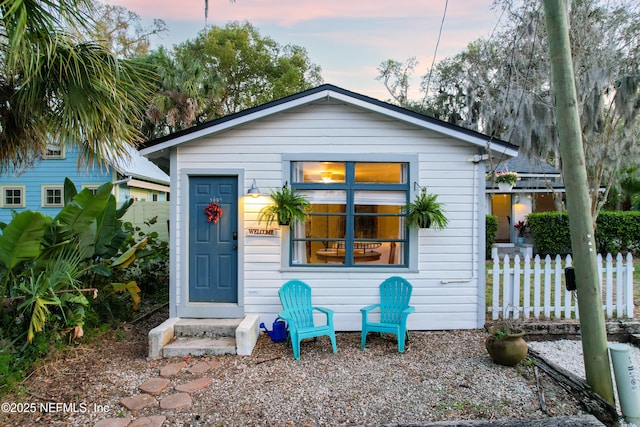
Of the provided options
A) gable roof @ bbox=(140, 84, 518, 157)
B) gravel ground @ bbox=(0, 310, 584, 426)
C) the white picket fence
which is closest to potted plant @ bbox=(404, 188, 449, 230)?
gable roof @ bbox=(140, 84, 518, 157)

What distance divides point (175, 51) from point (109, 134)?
17663mm

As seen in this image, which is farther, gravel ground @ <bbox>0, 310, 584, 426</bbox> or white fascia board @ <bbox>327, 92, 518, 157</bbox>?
white fascia board @ <bbox>327, 92, 518, 157</bbox>

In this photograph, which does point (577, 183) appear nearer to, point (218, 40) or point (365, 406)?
point (365, 406)

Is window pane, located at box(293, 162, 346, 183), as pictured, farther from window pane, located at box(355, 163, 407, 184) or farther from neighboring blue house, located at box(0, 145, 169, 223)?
neighboring blue house, located at box(0, 145, 169, 223)

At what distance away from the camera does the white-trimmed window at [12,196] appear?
1263cm

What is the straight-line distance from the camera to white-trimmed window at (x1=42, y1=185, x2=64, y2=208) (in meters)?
12.7

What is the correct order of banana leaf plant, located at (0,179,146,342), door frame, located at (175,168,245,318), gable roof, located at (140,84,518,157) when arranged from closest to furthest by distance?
banana leaf plant, located at (0,179,146,342) → gable roof, located at (140,84,518,157) → door frame, located at (175,168,245,318)

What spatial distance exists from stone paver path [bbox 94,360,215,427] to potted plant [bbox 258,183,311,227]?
2.11 meters

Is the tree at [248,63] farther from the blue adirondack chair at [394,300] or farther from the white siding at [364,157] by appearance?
the blue adirondack chair at [394,300]

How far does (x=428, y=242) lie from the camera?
549 cm

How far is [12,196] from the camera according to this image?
1273cm

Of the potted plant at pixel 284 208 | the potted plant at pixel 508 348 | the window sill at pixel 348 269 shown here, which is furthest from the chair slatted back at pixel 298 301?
the potted plant at pixel 508 348

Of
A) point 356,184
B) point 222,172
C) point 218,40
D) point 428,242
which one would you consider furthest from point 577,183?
point 218,40

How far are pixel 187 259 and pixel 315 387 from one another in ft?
9.42
